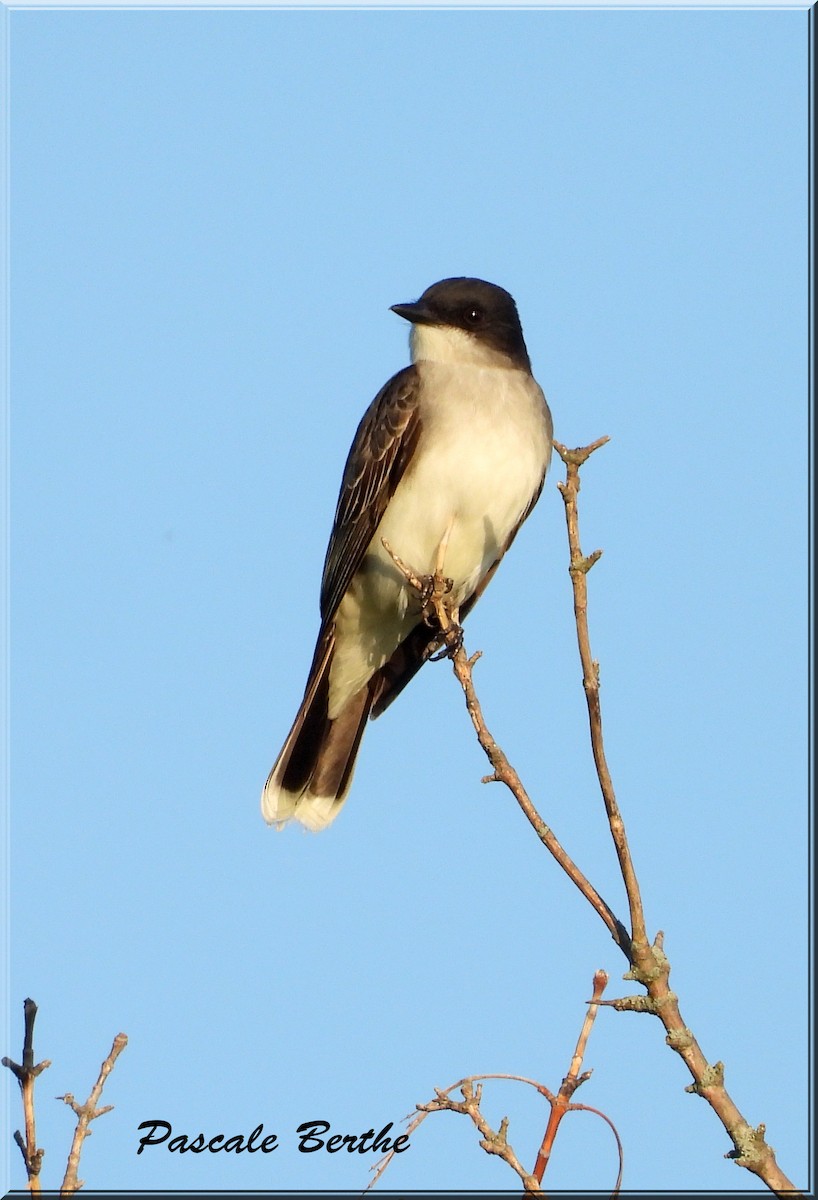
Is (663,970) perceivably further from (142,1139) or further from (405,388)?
(405,388)

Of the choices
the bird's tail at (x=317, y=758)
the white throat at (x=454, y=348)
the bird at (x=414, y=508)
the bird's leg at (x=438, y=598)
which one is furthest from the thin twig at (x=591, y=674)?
the bird's tail at (x=317, y=758)

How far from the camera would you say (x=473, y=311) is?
26.2 ft

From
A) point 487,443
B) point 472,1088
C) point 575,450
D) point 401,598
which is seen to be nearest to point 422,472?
point 487,443

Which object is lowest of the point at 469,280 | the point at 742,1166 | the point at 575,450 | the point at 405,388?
the point at 742,1166

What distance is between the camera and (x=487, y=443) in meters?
7.33

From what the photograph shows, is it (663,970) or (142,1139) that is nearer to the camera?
(663,970)

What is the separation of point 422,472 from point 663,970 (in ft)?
13.9

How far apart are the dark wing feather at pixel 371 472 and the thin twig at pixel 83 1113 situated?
4467 millimetres

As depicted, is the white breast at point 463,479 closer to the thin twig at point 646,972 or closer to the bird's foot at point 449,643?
the bird's foot at point 449,643

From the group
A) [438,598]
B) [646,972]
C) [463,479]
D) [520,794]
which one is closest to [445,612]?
[438,598]

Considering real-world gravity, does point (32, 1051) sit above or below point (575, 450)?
below

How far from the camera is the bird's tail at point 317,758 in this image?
7.93 m

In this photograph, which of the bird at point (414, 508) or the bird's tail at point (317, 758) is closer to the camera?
the bird at point (414, 508)

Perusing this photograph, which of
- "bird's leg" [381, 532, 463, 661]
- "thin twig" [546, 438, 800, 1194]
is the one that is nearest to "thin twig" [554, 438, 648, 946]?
"thin twig" [546, 438, 800, 1194]
